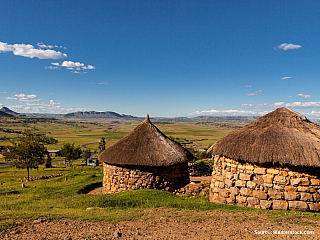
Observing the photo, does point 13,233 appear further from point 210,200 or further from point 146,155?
point 210,200

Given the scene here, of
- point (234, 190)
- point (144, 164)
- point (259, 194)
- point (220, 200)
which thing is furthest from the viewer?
point (144, 164)

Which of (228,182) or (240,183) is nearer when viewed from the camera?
(240,183)

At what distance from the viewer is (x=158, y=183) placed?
41.1ft

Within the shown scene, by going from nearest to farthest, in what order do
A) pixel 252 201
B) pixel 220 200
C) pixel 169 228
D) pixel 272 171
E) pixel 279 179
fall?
pixel 169 228 → pixel 279 179 → pixel 272 171 → pixel 252 201 → pixel 220 200

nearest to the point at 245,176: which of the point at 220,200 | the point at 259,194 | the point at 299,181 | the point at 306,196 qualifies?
the point at 259,194

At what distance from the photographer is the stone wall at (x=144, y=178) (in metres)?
12.5

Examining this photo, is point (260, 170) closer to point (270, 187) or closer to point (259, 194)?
point (270, 187)

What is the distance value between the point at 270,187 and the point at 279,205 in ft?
2.58

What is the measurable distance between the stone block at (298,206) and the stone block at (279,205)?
7.6 inches

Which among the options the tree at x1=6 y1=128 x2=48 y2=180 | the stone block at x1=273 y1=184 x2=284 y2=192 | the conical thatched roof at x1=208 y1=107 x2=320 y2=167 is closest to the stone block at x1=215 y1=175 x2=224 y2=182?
the conical thatched roof at x1=208 y1=107 x2=320 y2=167

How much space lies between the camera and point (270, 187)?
8734 mm

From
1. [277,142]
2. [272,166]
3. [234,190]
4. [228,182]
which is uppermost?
[277,142]

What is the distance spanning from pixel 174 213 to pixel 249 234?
2.85 meters

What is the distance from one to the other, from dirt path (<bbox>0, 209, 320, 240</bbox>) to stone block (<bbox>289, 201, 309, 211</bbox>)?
1.49 m
